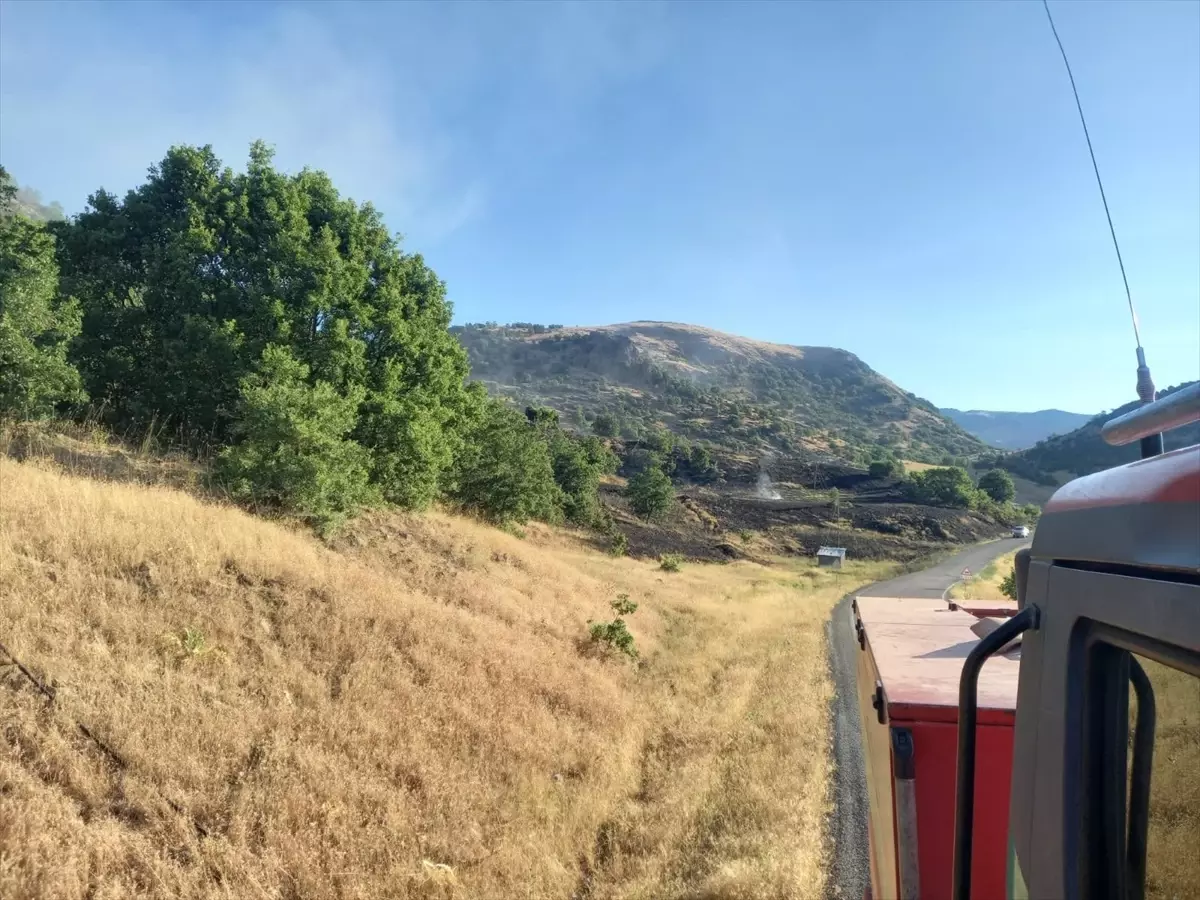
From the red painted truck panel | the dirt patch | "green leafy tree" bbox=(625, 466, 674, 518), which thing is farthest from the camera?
"green leafy tree" bbox=(625, 466, 674, 518)

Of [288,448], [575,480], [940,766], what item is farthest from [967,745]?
[575,480]

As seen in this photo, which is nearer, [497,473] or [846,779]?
[846,779]

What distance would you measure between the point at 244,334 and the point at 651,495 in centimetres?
4273

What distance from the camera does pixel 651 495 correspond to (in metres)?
55.8

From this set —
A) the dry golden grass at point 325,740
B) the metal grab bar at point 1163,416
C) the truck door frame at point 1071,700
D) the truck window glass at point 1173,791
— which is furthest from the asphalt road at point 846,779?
the metal grab bar at point 1163,416

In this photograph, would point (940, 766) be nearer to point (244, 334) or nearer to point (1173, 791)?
point (1173, 791)

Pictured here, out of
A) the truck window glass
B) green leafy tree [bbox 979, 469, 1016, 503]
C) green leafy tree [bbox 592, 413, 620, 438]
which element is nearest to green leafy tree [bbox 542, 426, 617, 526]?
the truck window glass

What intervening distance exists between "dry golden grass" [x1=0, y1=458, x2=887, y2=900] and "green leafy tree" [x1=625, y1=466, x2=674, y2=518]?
138 ft

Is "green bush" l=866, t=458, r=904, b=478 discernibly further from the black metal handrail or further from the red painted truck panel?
the black metal handrail

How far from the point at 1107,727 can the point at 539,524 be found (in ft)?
116

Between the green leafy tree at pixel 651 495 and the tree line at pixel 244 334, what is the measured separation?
120ft

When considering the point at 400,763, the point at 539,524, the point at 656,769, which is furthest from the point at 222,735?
the point at 539,524

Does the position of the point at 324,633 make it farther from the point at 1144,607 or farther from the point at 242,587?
the point at 1144,607

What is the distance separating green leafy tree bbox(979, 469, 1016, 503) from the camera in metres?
98.3
